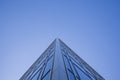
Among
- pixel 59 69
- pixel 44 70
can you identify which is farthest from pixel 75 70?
pixel 59 69

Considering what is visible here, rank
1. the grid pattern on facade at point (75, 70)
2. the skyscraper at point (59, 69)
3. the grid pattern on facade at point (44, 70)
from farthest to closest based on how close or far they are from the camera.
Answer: the grid pattern on facade at point (75, 70) → the grid pattern on facade at point (44, 70) → the skyscraper at point (59, 69)

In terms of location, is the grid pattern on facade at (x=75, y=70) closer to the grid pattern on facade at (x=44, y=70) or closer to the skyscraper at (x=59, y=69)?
the skyscraper at (x=59, y=69)

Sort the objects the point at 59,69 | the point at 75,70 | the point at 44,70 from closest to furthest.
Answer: the point at 59,69 → the point at 44,70 → the point at 75,70

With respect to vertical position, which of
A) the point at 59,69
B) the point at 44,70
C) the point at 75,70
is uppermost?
the point at 75,70

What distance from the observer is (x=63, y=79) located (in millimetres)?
5352

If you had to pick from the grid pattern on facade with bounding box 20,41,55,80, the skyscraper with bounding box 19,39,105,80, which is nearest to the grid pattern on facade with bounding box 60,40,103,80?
the skyscraper with bounding box 19,39,105,80

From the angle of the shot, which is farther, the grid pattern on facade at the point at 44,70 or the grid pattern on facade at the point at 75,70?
the grid pattern on facade at the point at 75,70

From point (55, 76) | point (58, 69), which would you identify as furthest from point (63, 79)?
point (58, 69)

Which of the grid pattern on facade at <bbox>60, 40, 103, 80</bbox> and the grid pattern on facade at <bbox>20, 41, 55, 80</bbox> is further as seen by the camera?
the grid pattern on facade at <bbox>60, 40, 103, 80</bbox>

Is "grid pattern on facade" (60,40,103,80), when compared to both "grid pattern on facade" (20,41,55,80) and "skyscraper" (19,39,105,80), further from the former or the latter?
"grid pattern on facade" (20,41,55,80)

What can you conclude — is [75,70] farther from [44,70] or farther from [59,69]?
[59,69]

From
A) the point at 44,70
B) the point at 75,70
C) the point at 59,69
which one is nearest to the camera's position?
the point at 59,69

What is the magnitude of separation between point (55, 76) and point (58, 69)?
56 centimetres

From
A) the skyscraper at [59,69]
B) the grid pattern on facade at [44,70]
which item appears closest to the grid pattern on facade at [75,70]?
the skyscraper at [59,69]
